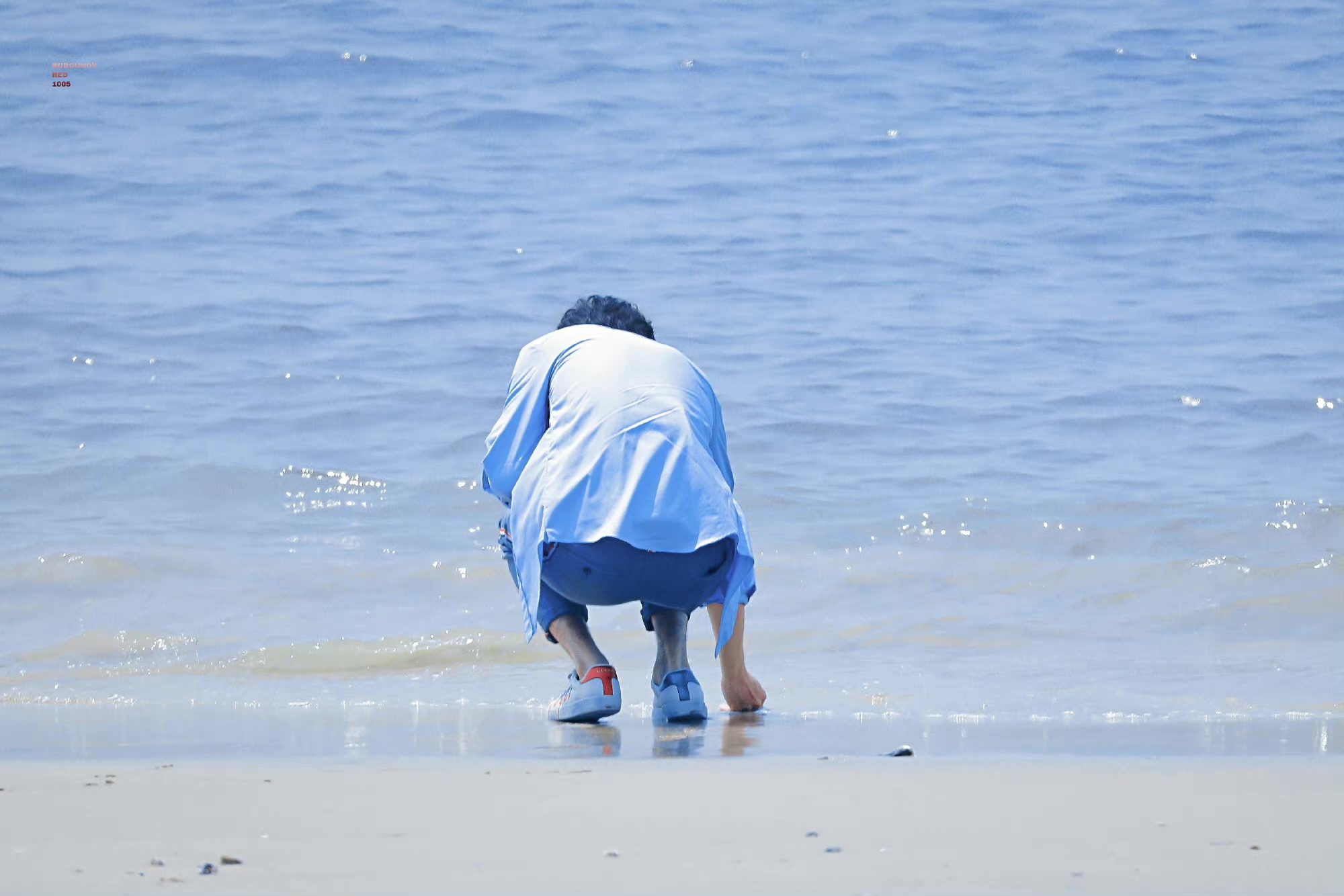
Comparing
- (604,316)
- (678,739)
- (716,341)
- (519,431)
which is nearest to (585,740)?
(678,739)

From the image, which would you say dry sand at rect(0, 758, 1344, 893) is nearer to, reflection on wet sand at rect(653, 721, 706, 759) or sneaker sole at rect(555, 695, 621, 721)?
reflection on wet sand at rect(653, 721, 706, 759)

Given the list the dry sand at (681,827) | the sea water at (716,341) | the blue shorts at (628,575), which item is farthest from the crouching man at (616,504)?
the dry sand at (681,827)

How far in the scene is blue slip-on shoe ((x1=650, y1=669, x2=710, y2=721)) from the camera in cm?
384

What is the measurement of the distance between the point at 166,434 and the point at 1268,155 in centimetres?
1101

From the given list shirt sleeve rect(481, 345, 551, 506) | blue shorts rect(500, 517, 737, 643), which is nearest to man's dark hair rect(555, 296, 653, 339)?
shirt sleeve rect(481, 345, 551, 506)

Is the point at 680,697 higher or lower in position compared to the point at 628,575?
lower

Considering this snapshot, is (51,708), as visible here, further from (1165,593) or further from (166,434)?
(166,434)

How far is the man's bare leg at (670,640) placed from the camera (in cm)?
386

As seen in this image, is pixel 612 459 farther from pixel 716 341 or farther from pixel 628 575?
pixel 716 341

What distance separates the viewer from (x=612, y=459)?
3629mm

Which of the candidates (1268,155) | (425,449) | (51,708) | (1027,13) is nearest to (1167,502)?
(425,449)

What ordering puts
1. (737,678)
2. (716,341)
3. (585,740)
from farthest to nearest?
(716,341) < (737,678) < (585,740)

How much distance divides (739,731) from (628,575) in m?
0.43

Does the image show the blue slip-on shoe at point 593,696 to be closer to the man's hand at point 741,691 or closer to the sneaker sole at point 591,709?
the sneaker sole at point 591,709
